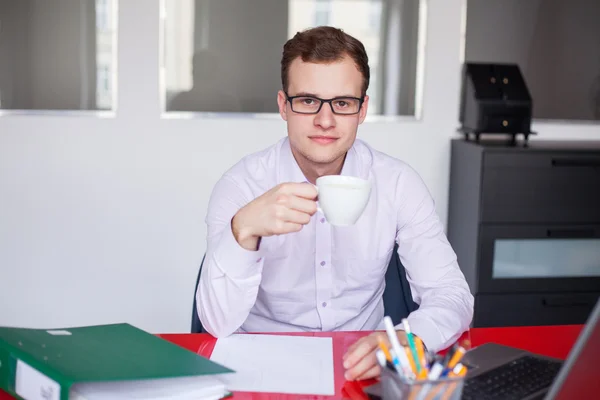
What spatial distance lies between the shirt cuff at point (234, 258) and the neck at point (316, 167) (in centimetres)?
43

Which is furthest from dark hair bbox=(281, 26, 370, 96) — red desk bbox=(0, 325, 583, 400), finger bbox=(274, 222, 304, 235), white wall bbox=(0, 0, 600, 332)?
white wall bbox=(0, 0, 600, 332)

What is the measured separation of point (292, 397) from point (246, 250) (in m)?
0.40

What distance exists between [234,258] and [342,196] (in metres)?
0.35

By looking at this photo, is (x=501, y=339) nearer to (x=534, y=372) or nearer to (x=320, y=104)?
(x=534, y=372)

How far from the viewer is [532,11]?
347cm

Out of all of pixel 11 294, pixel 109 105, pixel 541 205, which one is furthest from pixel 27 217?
pixel 541 205

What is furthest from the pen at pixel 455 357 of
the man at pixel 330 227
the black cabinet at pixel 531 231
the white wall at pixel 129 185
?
the white wall at pixel 129 185

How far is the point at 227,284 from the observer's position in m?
1.57

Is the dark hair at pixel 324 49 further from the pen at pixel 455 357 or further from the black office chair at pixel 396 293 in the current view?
the pen at pixel 455 357

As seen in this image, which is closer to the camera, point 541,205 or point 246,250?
point 246,250

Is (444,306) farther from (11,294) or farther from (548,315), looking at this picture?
(11,294)

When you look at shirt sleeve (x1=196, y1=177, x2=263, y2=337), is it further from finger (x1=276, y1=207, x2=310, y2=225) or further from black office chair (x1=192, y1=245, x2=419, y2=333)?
black office chair (x1=192, y1=245, x2=419, y2=333)

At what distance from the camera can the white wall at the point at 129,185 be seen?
3.29 meters

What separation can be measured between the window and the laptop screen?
262 centimetres
